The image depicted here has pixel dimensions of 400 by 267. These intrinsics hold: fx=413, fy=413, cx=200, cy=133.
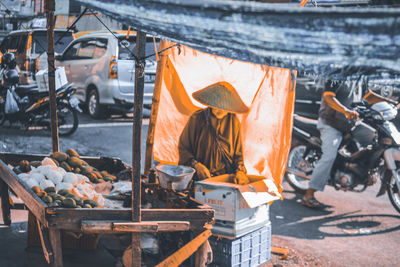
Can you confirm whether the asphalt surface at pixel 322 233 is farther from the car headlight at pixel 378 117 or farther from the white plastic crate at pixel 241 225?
the car headlight at pixel 378 117

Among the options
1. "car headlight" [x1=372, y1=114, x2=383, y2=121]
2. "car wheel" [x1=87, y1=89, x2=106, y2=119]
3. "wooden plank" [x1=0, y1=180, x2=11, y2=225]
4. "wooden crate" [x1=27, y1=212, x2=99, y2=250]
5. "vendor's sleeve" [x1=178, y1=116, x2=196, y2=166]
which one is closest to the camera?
"wooden crate" [x1=27, y1=212, x2=99, y2=250]

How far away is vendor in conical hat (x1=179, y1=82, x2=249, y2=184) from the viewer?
14.4ft

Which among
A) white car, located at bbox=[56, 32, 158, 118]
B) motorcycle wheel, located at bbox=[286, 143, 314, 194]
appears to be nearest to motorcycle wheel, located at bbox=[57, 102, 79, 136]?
white car, located at bbox=[56, 32, 158, 118]

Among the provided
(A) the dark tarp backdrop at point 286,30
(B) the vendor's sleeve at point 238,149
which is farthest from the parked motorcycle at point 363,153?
(A) the dark tarp backdrop at point 286,30

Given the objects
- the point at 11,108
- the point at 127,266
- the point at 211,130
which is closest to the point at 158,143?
the point at 211,130

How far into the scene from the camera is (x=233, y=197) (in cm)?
364

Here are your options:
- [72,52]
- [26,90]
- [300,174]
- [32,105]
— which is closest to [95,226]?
[300,174]

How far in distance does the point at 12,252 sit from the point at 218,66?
10.1 ft

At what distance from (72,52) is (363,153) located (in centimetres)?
767

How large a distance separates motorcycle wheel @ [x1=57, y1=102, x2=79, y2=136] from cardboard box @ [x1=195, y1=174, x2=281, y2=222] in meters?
4.88

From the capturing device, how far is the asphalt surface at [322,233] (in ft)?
13.0

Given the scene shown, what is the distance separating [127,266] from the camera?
3148 mm

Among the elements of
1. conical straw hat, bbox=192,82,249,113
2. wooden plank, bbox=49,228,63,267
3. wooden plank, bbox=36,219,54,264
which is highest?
conical straw hat, bbox=192,82,249,113

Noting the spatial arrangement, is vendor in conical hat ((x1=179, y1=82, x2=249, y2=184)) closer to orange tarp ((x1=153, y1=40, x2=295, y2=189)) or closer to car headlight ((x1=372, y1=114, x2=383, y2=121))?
orange tarp ((x1=153, y1=40, x2=295, y2=189))
